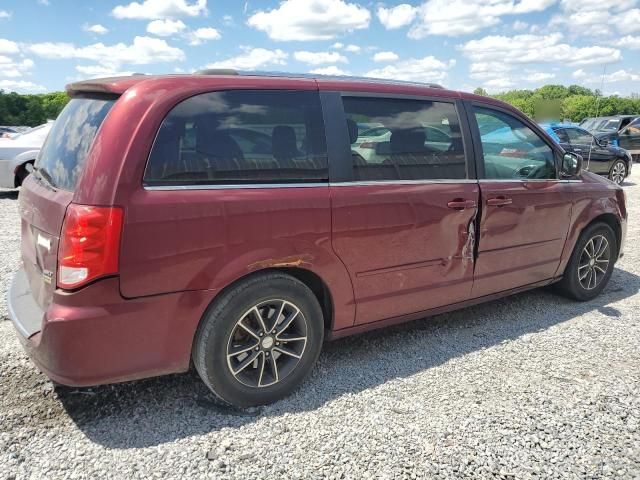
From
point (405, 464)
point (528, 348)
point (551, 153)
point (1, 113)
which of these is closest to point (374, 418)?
point (405, 464)

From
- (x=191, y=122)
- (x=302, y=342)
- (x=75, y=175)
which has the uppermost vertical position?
(x=191, y=122)

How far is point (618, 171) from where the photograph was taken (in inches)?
548

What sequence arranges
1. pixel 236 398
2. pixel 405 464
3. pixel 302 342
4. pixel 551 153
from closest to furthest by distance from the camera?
pixel 405 464
pixel 236 398
pixel 302 342
pixel 551 153

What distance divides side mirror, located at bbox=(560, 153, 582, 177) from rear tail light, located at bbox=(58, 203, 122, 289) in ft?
12.1

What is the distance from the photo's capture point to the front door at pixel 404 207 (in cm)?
317

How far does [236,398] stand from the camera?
9.57 feet

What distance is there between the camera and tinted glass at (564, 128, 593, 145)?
14.1 metres

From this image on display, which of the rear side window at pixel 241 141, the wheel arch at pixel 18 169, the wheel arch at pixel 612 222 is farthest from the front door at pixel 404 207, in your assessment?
the wheel arch at pixel 18 169

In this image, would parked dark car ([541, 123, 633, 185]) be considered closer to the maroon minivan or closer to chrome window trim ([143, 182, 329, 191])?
the maroon minivan

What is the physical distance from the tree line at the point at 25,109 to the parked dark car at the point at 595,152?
31.6 m

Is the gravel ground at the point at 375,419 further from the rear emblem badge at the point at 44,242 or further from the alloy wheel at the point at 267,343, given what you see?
the rear emblem badge at the point at 44,242

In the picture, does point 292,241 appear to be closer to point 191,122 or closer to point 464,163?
point 191,122

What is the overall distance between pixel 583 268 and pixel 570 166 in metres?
0.99

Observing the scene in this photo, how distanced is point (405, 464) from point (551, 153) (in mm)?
3065
